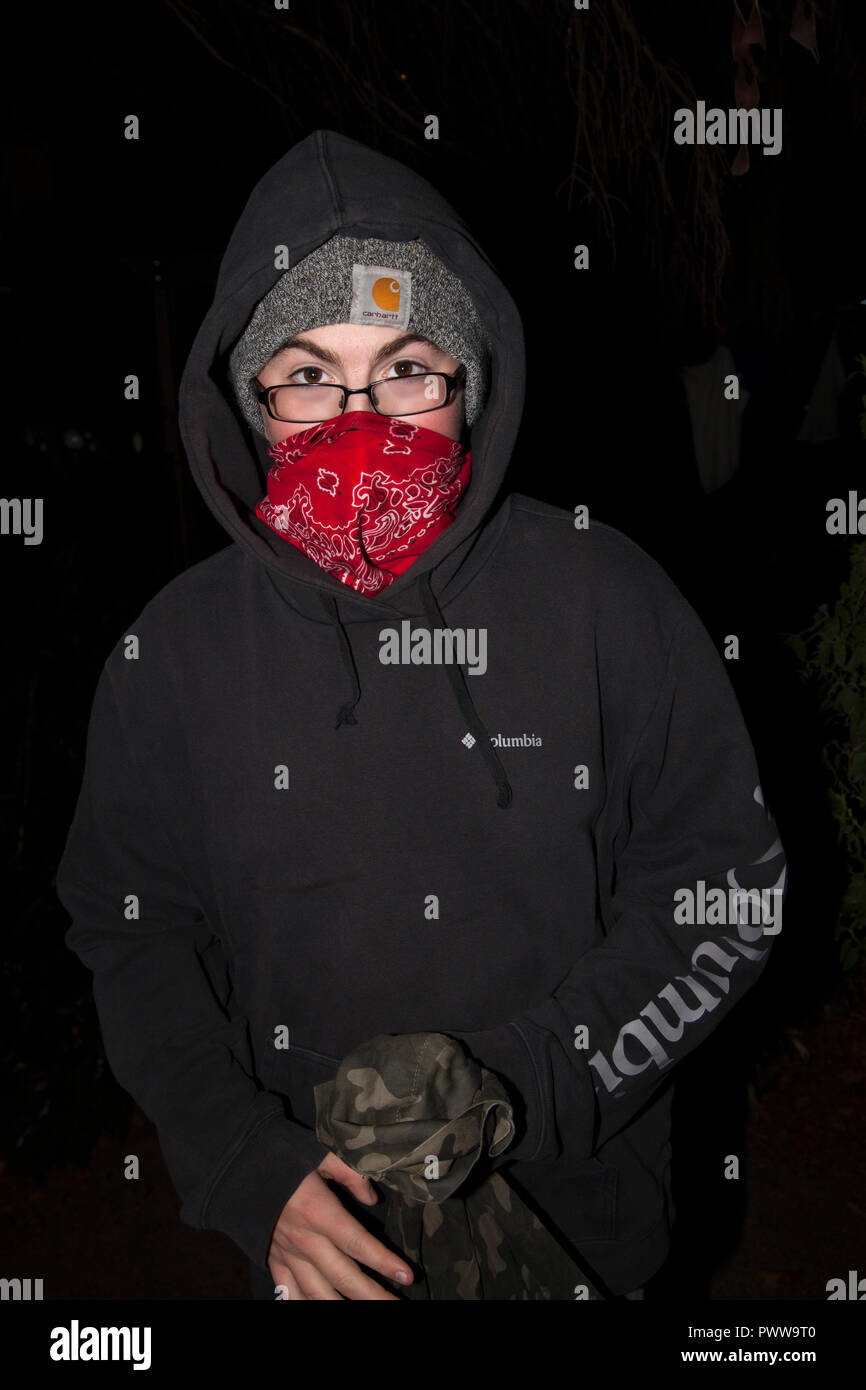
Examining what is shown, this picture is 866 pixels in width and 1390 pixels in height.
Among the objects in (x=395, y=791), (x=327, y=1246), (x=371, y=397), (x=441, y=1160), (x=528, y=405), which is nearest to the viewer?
(x=441, y=1160)

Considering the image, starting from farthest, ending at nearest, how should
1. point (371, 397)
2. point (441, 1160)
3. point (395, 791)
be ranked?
point (371, 397)
point (395, 791)
point (441, 1160)

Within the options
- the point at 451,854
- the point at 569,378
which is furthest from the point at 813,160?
the point at 451,854

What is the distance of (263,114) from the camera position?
6.73 meters

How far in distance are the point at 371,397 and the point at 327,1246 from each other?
1.37 metres

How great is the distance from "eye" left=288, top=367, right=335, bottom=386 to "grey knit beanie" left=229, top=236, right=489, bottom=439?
0.05 meters

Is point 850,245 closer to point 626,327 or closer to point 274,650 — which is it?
point 626,327

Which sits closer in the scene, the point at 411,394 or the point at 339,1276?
the point at 339,1276

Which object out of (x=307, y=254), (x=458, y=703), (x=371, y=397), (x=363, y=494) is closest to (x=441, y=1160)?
(x=458, y=703)

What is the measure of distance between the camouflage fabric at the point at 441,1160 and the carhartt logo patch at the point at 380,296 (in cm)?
117

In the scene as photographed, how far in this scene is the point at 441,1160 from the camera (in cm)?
141

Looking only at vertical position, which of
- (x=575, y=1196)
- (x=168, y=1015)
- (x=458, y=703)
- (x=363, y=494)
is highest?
(x=363, y=494)

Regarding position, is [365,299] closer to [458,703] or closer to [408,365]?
[408,365]

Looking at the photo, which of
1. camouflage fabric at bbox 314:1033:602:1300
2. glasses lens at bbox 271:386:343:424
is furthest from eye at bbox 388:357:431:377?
camouflage fabric at bbox 314:1033:602:1300

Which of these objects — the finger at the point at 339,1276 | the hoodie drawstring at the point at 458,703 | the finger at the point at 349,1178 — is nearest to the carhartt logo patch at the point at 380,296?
the hoodie drawstring at the point at 458,703
